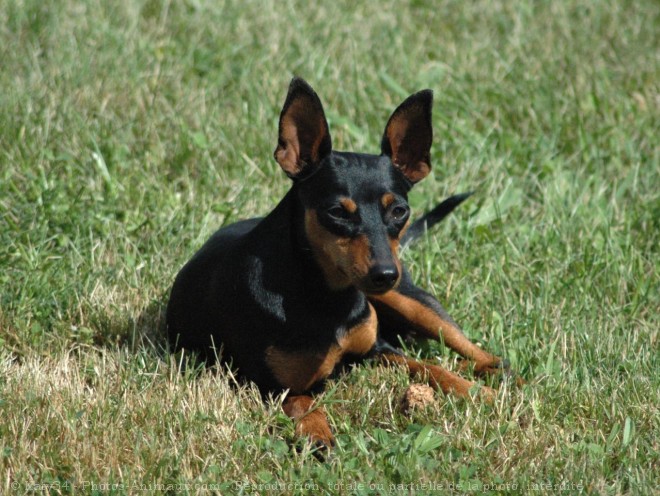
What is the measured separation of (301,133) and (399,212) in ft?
1.72

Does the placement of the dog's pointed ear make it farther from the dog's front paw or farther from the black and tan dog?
the dog's front paw

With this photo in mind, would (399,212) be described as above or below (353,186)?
below

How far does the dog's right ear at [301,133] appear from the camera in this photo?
Answer: 4.22 m

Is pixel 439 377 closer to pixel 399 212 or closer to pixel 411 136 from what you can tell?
pixel 399 212

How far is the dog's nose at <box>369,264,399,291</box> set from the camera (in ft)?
12.8

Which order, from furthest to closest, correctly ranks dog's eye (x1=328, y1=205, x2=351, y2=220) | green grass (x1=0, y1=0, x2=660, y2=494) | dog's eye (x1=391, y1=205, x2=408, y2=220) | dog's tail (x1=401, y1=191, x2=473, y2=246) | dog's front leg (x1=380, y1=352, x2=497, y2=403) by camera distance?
1. dog's tail (x1=401, y1=191, x2=473, y2=246)
2. dog's front leg (x1=380, y1=352, x2=497, y2=403)
3. dog's eye (x1=391, y1=205, x2=408, y2=220)
4. dog's eye (x1=328, y1=205, x2=351, y2=220)
5. green grass (x1=0, y1=0, x2=660, y2=494)

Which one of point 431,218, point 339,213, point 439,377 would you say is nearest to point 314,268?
point 339,213

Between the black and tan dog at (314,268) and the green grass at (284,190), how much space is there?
16 cm

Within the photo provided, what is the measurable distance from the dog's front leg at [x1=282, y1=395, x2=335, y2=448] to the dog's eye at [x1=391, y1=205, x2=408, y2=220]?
2.74ft

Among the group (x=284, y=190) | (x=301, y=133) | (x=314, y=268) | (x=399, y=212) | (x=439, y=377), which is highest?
(x=301, y=133)

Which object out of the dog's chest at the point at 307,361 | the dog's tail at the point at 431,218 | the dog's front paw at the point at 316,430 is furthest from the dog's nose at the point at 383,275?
the dog's tail at the point at 431,218

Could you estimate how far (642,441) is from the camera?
3963 millimetres

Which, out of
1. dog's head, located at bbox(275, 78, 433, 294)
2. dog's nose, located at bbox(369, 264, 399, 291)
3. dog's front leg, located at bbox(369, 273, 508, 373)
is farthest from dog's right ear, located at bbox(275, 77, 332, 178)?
dog's front leg, located at bbox(369, 273, 508, 373)

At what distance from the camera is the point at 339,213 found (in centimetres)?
408
